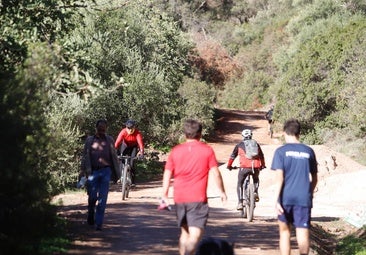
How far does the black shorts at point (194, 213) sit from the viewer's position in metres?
7.80

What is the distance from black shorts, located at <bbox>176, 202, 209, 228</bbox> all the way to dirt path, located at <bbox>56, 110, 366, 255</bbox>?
196 centimetres

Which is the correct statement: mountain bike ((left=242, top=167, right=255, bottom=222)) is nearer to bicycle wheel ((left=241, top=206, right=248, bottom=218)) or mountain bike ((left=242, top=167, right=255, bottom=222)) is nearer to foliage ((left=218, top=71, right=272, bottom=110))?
bicycle wheel ((left=241, top=206, right=248, bottom=218))

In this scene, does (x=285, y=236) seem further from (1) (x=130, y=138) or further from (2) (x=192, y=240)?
(1) (x=130, y=138)

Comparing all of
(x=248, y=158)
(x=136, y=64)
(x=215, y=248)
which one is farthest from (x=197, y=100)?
(x=215, y=248)

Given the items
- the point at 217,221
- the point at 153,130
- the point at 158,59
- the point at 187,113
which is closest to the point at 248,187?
the point at 217,221

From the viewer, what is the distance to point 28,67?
862 centimetres

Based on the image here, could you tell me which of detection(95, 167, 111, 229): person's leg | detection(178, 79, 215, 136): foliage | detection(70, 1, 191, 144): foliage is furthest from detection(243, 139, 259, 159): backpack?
detection(178, 79, 215, 136): foliage

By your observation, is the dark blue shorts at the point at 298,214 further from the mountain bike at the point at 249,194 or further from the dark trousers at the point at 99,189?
the mountain bike at the point at 249,194

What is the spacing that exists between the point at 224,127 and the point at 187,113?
29.1ft

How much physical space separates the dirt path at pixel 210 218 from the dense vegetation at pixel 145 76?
853 millimetres

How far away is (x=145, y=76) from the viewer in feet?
89.8

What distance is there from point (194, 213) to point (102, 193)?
12.0ft

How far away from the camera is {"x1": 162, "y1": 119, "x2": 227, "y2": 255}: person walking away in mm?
7818

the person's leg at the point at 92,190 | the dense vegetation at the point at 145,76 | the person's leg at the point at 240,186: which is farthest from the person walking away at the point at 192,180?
the person's leg at the point at 240,186
